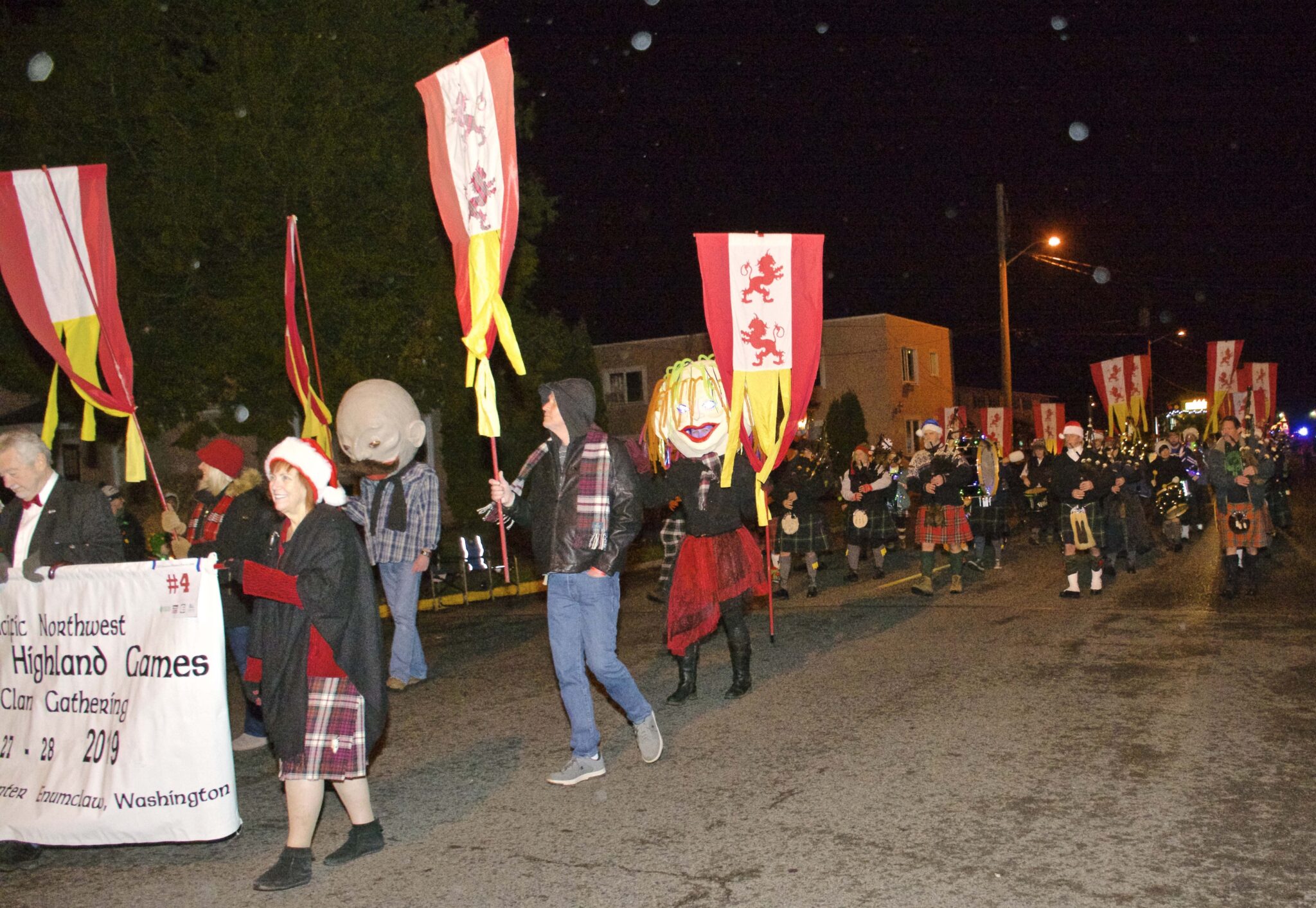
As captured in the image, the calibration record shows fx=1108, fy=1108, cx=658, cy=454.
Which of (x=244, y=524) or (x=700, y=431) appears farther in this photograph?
(x=700, y=431)

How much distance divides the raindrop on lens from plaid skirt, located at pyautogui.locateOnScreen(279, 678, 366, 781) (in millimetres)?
12337

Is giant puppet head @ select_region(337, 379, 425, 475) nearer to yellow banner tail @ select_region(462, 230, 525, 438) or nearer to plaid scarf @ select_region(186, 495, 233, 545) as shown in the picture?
plaid scarf @ select_region(186, 495, 233, 545)

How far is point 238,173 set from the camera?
504 inches

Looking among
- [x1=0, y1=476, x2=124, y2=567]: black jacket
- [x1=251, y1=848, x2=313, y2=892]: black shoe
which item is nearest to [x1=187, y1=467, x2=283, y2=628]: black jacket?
[x1=0, y1=476, x2=124, y2=567]: black jacket

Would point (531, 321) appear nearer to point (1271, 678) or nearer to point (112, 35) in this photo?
point (112, 35)

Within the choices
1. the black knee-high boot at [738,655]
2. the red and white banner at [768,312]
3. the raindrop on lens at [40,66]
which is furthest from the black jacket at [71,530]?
the raindrop on lens at [40,66]

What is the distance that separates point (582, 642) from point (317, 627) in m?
1.63

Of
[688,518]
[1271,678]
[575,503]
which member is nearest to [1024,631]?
[1271,678]

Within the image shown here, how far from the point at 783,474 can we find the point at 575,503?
7154 mm

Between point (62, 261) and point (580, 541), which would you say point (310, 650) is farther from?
point (62, 261)

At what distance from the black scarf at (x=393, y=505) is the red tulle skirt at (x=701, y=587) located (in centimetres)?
194

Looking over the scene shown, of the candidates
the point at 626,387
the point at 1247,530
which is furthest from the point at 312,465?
the point at 626,387

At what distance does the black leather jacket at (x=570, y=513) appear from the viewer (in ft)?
17.7

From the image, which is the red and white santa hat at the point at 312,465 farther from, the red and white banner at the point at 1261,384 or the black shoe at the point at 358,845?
the red and white banner at the point at 1261,384
